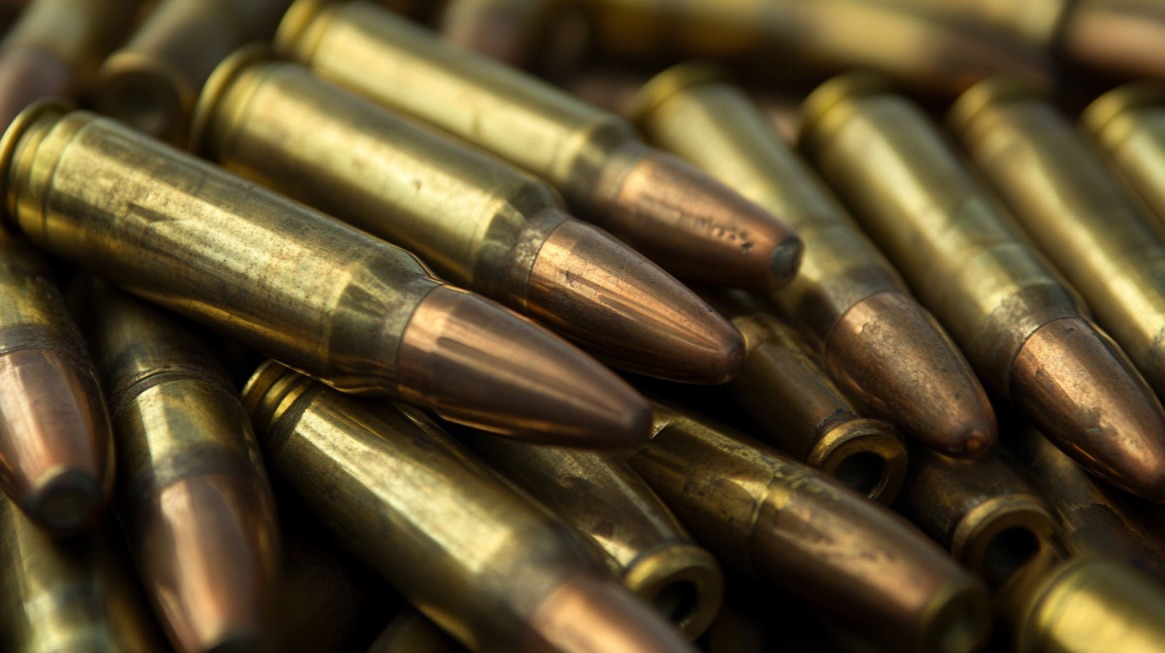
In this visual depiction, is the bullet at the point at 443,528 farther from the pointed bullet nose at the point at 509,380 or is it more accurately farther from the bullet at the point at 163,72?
the bullet at the point at 163,72

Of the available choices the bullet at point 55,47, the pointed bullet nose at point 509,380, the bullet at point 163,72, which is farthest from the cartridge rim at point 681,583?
the bullet at point 55,47

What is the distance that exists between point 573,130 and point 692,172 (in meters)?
0.32

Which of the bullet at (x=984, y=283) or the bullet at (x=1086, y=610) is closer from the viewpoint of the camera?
the bullet at (x=1086, y=610)

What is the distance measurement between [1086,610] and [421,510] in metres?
1.20

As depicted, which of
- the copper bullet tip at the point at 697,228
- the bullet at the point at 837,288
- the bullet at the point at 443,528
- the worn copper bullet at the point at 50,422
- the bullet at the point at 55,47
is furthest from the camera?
the bullet at the point at 55,47

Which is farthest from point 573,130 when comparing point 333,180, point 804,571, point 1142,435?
point 1142,435

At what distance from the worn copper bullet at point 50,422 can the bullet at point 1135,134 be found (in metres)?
2.60

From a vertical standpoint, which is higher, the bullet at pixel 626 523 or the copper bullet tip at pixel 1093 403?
the copper bullet tip at pixel 1093 403

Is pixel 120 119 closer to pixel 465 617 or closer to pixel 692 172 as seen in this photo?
pixel 692 172

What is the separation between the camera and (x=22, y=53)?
3.36 m

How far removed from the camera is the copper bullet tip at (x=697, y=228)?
2.70m

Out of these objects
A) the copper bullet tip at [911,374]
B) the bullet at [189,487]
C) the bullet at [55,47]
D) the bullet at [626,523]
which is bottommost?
the bullet at [189,487]

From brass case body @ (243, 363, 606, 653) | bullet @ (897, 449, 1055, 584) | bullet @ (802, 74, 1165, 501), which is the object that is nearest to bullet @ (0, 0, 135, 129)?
brass case body @ (243, 363, 606, 653)

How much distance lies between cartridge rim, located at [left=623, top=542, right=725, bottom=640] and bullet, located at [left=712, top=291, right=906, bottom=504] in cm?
37
